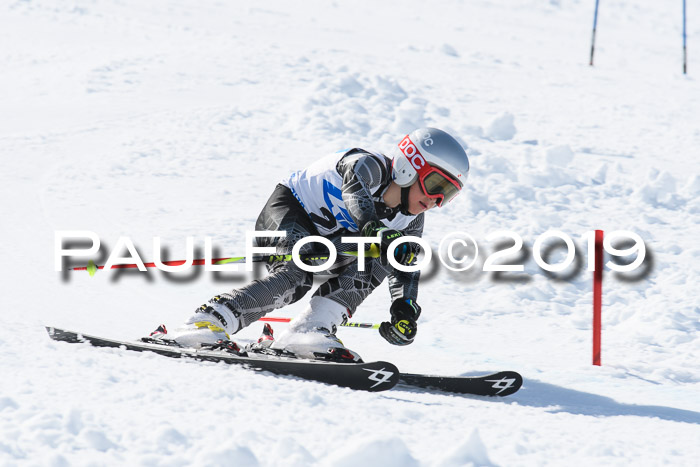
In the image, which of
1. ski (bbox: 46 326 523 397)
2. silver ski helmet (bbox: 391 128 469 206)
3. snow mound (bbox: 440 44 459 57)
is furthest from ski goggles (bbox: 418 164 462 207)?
snow mound (bbox: 440 44 459 57)

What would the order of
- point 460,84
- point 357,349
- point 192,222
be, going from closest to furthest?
point 357,349, point 192,222, point 460,84

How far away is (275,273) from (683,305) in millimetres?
3186

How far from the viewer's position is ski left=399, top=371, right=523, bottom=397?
3699mm

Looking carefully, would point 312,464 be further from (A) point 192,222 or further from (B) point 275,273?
(A) point 192,222

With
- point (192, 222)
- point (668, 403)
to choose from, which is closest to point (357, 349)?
point (668, 403)

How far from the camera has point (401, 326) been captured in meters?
3.81

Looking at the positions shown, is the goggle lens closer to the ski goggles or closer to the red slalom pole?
the ski goggles

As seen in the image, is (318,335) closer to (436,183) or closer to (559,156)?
(436,183)

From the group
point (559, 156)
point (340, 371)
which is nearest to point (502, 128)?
point (559, 156)

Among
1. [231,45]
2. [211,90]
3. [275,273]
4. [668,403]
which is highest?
[231,45]

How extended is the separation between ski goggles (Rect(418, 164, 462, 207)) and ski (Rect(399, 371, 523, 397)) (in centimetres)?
94

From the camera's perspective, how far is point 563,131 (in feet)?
37.3

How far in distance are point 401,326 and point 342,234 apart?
2.35ft

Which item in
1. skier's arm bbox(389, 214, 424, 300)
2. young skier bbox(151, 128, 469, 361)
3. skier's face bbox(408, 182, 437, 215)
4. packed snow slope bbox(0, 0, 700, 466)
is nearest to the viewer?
packed snow slope bbox(0, 0, 700, 466)
